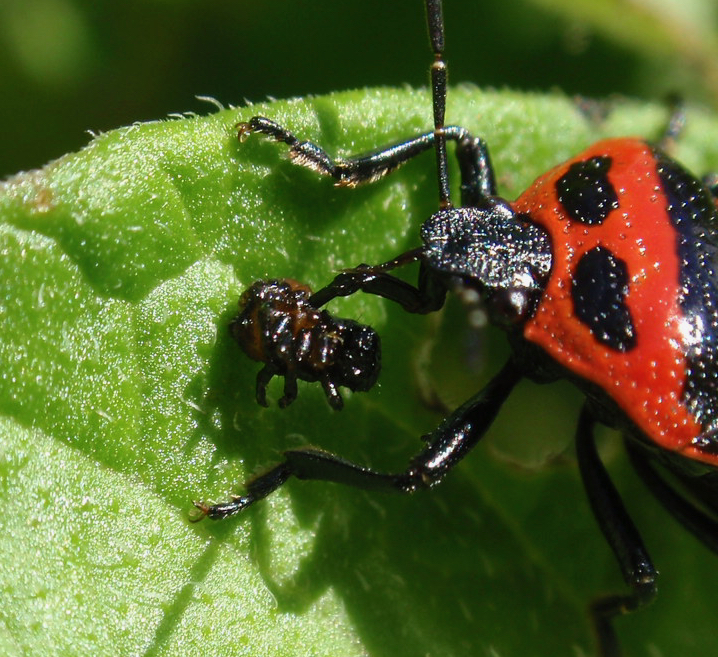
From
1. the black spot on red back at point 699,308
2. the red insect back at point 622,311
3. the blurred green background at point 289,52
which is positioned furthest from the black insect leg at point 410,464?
the blurred green background at point 289,52

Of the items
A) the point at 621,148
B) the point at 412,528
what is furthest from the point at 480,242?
the point at 412,528

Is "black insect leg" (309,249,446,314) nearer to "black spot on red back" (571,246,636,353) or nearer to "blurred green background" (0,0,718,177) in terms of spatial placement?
"black spot on red back" (571,246,636,353)

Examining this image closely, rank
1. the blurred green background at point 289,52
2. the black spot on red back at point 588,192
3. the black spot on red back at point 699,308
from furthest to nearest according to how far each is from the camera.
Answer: the blurred green background at point 289,52
the black spot on red back at point 588,192
the black spot on red back at point 699,308

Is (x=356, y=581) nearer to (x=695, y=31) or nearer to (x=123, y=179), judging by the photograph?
(x=123, y=179)

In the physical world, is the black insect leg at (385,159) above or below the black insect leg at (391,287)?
above

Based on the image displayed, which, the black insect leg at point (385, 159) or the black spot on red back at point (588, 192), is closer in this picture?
the black insect leg at point (385, 159)

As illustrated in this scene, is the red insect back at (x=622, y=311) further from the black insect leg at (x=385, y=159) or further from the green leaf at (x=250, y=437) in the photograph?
the green leaf at (x=250, y=437)

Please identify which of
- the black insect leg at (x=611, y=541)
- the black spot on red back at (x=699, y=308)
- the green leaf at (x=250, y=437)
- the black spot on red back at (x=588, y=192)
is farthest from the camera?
the black insect leg at (x=611, y=541)

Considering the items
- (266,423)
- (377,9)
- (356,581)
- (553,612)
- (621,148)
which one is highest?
(621,148)
